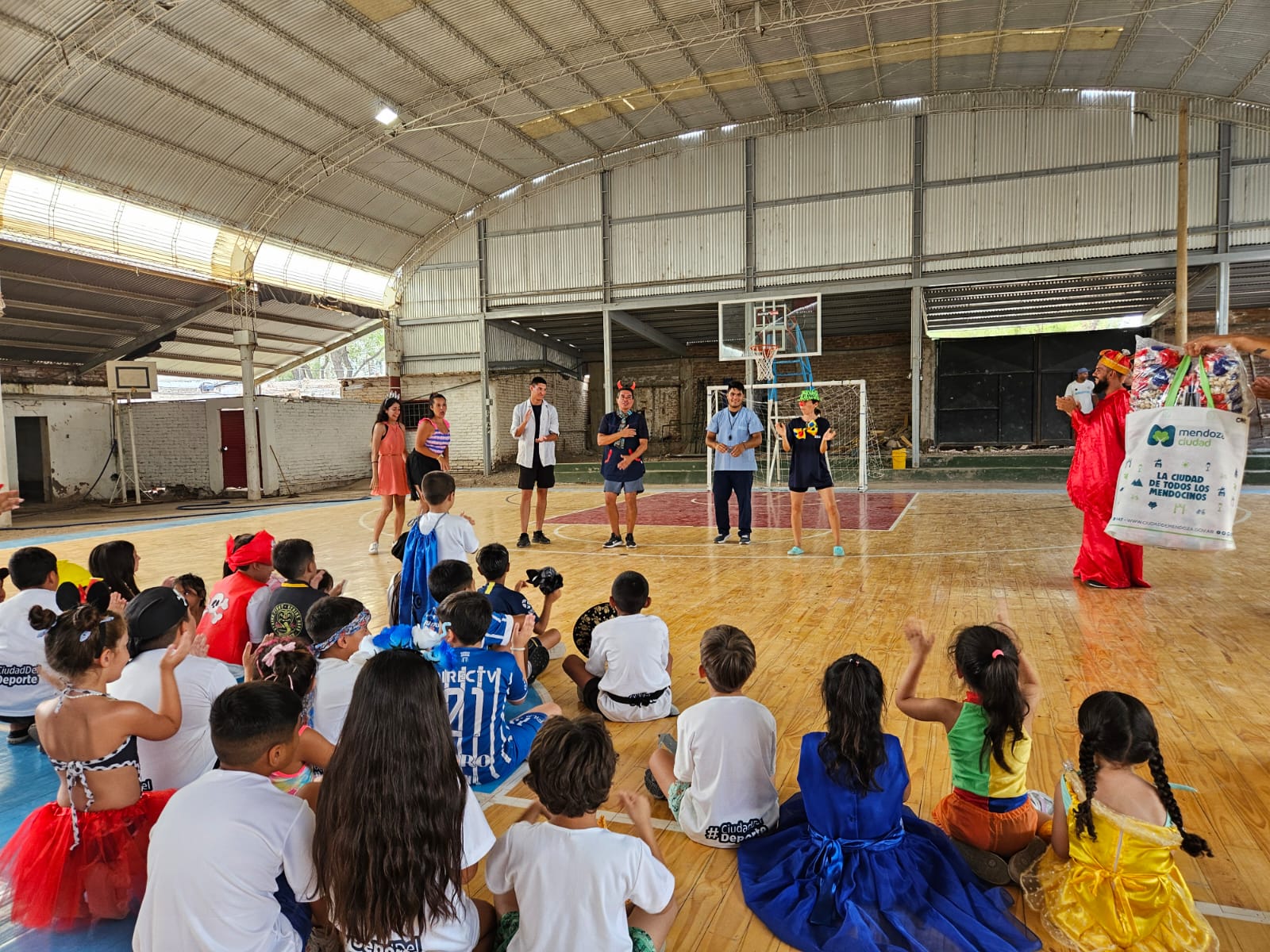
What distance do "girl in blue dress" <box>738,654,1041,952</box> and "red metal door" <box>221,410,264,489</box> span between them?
1716 cm

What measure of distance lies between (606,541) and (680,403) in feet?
48.8

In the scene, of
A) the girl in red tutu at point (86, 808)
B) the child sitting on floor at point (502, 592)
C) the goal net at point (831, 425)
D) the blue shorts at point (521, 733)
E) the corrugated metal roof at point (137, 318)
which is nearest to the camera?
the girl in red tutu at point (86, 808)

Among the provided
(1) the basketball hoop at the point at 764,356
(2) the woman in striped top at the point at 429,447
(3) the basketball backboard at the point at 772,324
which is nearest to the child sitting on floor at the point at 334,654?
(2) the woman in striped top at the point at 429,447

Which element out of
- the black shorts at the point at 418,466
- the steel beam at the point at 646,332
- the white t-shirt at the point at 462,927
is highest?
the steel beam at the point at 646,332

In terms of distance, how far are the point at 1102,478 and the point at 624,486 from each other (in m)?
3.88

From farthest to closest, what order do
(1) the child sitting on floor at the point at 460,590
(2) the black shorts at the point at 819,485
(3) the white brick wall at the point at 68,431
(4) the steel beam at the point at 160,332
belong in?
(4) the steel beam at the point at 160,332 < (3) the white brick wall at the point at 68,431 < (2) the black shorts at the point at 819,485 < (1) the child sitting on floor at the point at 460,590

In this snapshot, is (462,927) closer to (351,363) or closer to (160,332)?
(160,332)

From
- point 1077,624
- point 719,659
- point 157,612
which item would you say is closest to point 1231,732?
point 1077,624

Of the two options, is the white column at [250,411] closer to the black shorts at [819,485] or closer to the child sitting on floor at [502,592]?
the black shorts at [819,485]

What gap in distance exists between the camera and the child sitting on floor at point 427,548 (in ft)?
12.0

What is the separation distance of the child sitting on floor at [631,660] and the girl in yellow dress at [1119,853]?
1480 mm

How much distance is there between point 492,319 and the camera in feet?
61.1

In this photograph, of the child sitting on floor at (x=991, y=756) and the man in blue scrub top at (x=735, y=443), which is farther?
the man in blue scrub top at (x=735, y=443)

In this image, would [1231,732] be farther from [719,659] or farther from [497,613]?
[497,613]
